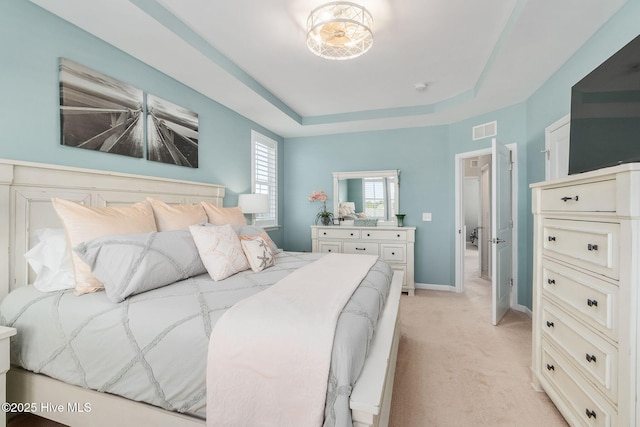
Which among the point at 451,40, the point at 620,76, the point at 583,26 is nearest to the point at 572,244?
the point at 620,76

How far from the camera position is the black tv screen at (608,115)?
57.0 inches

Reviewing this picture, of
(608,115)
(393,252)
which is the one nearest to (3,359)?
(608,115)

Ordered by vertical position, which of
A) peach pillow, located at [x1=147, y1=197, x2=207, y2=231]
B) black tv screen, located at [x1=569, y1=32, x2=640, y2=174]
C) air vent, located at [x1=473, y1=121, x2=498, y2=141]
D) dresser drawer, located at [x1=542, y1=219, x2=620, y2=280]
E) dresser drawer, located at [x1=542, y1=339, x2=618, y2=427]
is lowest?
dresser drawer, located at [x1=542, y1=339, x2=618, y2=427]

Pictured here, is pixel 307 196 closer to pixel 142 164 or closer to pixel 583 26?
pixel 142 164

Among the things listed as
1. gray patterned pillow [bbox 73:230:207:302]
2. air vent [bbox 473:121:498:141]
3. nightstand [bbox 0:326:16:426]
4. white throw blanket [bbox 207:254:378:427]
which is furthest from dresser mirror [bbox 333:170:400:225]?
nightstand [bbox 0:326:16:426]

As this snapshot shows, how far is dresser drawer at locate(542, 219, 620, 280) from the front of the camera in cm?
123

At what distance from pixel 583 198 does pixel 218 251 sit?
2.06 metres

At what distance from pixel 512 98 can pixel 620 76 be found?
2016mm

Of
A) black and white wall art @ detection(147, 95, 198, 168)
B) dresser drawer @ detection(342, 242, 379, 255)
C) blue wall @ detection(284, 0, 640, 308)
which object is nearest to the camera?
black and white wall art @ detection(147, 95, 198, 168)

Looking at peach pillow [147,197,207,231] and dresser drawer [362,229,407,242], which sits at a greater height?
peach pillow [147,197,207,231]

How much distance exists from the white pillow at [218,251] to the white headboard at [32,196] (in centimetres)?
74

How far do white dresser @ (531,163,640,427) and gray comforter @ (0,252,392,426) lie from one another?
0.99m

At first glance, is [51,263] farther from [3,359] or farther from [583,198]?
[583,198]

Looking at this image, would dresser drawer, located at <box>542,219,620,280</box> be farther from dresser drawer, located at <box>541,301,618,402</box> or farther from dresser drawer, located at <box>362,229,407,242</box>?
dresser drawer, located at <box>362,229,407,242</box>
